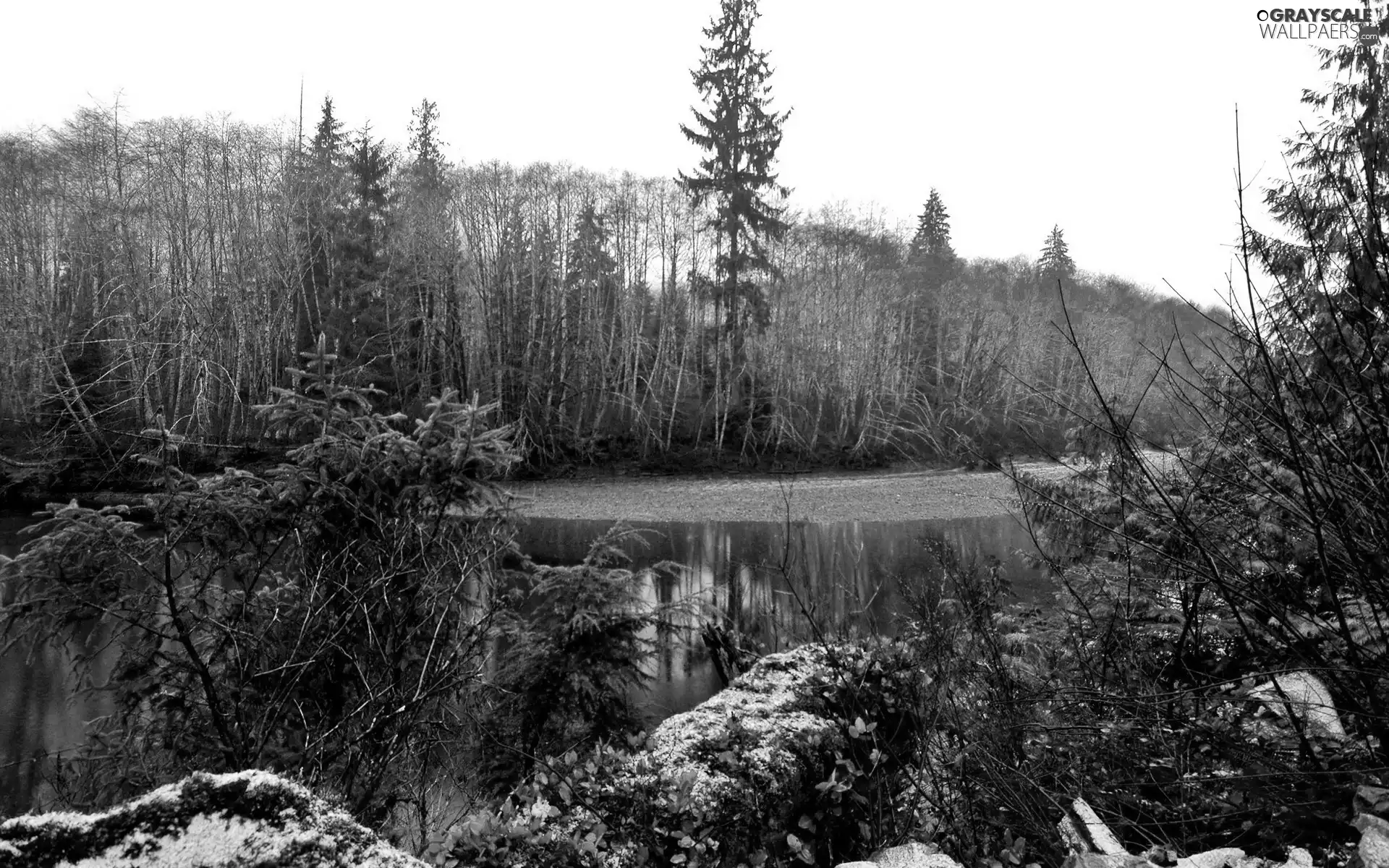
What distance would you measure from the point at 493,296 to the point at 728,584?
63.3ft

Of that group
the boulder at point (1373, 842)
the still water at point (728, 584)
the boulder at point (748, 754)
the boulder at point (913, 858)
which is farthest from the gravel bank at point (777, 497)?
the boulder at point (1373, 842)

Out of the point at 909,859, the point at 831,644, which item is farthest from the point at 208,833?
the point at 831,644

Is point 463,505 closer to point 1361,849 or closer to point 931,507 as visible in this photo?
point 1361,849

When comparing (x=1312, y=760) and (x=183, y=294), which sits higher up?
(x=183, y=294)

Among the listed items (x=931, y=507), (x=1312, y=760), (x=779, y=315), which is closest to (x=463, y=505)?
(x=1312, y=760)

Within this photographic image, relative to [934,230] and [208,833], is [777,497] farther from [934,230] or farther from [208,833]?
[934,230]

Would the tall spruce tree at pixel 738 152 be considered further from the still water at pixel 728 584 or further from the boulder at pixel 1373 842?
the boulder at pixel 1373 842

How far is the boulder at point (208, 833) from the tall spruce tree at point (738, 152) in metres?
30.1

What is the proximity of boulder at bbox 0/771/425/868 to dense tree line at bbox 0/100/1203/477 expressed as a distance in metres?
16.7

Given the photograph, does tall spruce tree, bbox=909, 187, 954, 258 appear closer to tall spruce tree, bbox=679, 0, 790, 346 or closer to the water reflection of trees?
tall spruce tree, bbox=679, 0, 790, 346

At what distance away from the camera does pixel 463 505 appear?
4.83m

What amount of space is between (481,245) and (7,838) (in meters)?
28.8

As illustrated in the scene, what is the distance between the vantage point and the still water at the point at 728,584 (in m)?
6.68

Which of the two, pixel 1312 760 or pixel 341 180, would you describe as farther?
pixel 341 180
